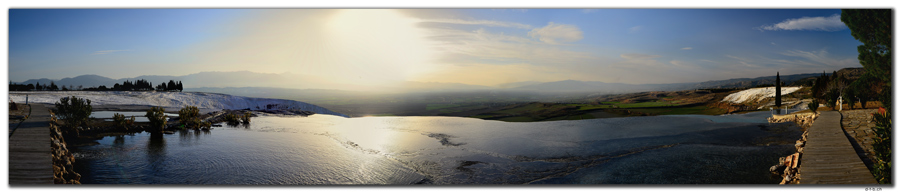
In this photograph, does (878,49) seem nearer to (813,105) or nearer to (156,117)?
(813,105)

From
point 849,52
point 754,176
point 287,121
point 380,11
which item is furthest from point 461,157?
point 849,52

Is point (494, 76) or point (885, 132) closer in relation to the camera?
point (885, 132)

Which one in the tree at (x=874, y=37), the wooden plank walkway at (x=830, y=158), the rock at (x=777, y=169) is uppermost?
the tree at (x=874, y=37)

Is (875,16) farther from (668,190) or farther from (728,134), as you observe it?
(668,190)

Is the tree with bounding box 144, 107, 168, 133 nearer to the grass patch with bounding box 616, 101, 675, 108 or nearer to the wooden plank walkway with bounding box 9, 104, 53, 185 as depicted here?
the wooden plank walkway with bounding box 9, 104, 53, 185

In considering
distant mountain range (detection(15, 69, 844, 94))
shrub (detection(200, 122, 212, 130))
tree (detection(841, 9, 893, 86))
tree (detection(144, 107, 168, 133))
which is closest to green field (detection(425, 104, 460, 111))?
distant mountain range (detection(15, 69, 844, 94))

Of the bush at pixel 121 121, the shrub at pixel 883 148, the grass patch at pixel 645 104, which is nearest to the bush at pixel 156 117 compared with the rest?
the bush at pixel 121 121

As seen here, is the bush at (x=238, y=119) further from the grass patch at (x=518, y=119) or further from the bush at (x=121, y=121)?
the grass patch at (x=518, y=119)

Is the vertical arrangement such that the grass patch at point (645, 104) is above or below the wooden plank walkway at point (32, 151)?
above
